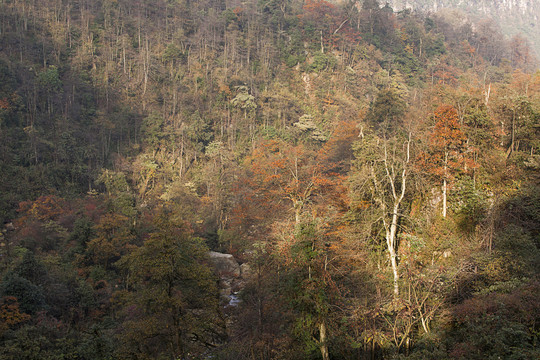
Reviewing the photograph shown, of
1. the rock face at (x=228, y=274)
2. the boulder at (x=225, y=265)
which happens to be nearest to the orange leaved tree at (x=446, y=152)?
the rock face at (x=228, y=274)

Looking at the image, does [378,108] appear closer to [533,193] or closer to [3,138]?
[533,193]

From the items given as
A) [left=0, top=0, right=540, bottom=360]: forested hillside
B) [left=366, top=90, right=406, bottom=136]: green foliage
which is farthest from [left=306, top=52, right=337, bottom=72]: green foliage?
[left=366, top=90, right=406, bottom=136]: green foliage

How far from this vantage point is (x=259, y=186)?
28938mm

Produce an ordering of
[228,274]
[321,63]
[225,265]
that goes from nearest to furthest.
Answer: [228,274]
[225,265]
[321,63]

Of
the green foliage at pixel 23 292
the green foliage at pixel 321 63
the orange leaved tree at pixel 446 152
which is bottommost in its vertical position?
the green foliage at pixel 23 292

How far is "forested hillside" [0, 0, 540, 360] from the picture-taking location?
1370 cm

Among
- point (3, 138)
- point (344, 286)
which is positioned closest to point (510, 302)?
point (344, 286)

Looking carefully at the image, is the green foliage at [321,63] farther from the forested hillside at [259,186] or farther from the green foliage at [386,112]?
the green foliage at [386,112]

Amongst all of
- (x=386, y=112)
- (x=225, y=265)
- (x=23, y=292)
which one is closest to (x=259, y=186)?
(x=225, y=265)

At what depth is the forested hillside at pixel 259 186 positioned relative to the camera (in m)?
13.7

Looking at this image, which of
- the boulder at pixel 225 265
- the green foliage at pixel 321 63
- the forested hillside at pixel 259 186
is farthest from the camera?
the green foliage at pixel 321 63

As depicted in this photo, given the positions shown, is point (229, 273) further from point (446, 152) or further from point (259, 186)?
point (446, 152)

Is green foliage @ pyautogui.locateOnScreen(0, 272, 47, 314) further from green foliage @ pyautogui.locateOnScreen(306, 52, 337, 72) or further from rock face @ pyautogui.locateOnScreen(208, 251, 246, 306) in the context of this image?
green foliage @ pyautogui.locateOnScreen(306, 52, 337, 72)

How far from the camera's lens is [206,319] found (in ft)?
52.8
